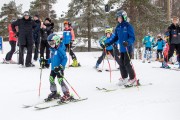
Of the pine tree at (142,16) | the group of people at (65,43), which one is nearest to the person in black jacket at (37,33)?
the group of people at (65,43)

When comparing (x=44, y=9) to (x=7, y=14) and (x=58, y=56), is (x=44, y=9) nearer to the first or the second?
(x=7, y=14)

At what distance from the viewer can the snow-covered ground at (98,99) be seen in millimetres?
5875

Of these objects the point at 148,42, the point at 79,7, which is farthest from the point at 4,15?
the point at 148,42

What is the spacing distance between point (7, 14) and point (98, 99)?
47.9 metres

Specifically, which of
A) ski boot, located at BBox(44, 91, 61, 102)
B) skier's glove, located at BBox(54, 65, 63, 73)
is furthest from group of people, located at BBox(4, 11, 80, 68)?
skier's glove, located at BBox(54, 65, 63, 73)

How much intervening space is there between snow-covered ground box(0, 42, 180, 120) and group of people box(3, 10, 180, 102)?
567 millimetres

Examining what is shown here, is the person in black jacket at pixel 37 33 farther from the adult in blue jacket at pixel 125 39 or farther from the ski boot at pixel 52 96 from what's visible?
the ski boot at pixel 52 96

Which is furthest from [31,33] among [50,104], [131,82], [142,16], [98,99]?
[142,16]

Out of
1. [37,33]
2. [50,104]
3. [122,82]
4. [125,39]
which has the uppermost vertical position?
[37,33]

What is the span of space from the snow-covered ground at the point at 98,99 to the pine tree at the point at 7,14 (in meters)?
40.8

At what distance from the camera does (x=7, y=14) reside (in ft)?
172

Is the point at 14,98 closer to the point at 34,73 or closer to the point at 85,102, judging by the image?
the point at 85,102

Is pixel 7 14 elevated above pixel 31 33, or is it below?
above

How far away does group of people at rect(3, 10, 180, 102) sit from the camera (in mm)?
6930
